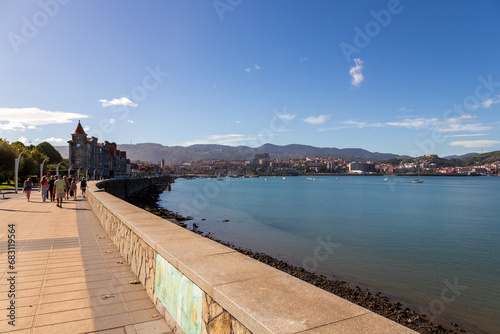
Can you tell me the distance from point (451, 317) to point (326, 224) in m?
19.0

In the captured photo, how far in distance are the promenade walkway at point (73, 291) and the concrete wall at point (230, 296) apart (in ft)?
1.02

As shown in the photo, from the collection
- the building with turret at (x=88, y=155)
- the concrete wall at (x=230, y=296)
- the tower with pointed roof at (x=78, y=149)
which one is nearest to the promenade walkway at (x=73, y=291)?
the concrete wall at (x=230, y=296)

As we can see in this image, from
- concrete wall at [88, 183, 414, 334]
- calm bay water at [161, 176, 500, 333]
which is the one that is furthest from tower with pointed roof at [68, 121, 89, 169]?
concrete wall at [88, 183, 414, 334]

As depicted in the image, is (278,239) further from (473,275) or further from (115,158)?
(115,158)

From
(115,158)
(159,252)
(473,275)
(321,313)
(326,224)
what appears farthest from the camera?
(115,158)

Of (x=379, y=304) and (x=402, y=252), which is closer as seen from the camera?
(x=379, y=304)

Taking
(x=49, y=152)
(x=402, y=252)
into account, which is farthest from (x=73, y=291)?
(x=49, y=152)

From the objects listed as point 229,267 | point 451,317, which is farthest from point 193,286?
point 451,317

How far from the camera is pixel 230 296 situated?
2396mm

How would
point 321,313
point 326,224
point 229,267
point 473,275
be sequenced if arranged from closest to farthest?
1. point 321,313
2. point 229,267
3. point 473,275
4. point 326,224

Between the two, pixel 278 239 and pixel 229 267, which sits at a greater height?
pixel 229 267

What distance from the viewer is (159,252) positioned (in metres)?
3.91

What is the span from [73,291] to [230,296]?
3226 mm

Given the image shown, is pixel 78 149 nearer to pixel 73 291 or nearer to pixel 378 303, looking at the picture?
pixel 378 303
